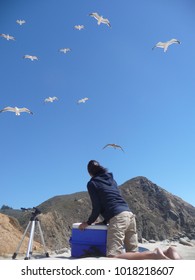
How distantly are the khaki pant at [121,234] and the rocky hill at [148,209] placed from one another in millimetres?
53614

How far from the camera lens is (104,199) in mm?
5145

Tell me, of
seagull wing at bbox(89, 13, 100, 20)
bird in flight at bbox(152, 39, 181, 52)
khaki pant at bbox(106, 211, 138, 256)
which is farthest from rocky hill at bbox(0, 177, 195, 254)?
khaki pant at bbox(106, 211, 138, 256)

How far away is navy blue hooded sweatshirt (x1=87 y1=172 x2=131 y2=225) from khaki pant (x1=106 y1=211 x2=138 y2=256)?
10 cm

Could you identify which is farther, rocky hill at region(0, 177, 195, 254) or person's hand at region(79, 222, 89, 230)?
rocky hill at region(0, 177, 195, 254)

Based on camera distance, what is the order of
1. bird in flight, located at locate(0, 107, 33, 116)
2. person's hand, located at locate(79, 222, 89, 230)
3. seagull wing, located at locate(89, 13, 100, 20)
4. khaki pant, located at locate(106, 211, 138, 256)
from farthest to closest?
1. seagull wing, located at locate(89, 13, 100, 20)
2. bird in flight, located at locate(0, 107, 33, 116)
3. person's hand, located at locate(79, 222, 89, 230)
4. khaki pant, located at locate(106, 211, 138, 256)

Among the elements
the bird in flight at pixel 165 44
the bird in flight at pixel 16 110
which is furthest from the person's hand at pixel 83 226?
the bird in flight at pixel 165 44

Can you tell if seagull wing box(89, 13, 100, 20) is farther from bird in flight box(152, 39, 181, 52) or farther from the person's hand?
the person's hand

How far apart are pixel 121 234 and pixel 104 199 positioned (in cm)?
55

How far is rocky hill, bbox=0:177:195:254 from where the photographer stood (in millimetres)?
66688

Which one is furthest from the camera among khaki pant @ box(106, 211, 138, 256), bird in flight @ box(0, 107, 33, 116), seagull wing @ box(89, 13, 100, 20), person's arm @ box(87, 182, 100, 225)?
seagull wing @ box(89, 13, 100, 20)

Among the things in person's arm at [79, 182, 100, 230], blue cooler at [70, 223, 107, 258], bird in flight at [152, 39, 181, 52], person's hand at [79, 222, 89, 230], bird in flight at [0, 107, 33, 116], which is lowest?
blue cooler at [70, 223, 107, 258]

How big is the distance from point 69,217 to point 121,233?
59786 millimetres

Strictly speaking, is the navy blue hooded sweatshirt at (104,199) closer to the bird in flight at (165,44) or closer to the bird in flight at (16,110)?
the bird in flight at (16,110)

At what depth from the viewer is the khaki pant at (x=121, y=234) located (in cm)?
477
